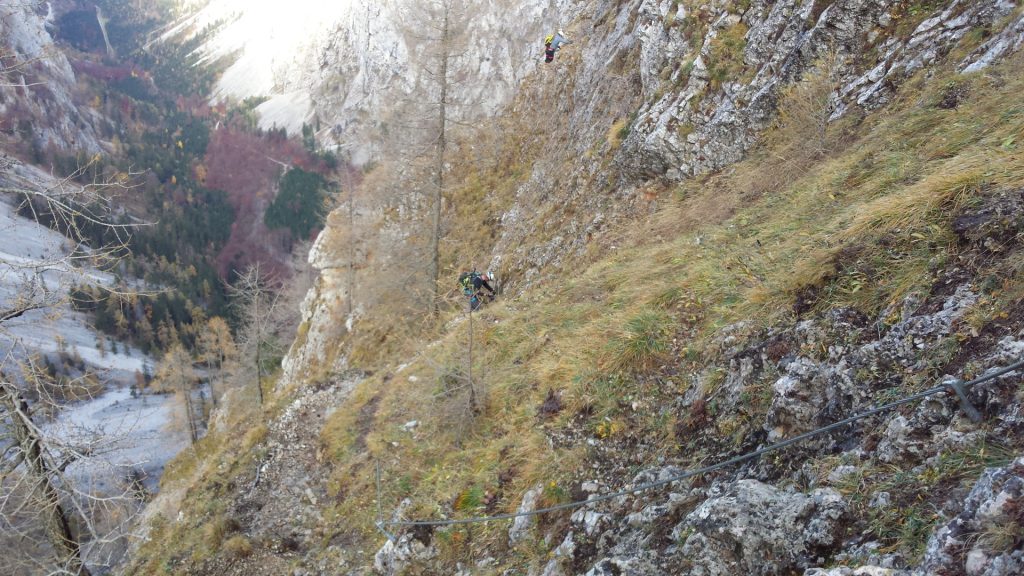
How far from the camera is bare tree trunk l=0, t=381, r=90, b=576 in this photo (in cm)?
523

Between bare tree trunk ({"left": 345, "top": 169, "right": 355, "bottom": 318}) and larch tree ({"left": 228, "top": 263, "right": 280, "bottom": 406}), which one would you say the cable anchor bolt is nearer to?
bare tree trunk ({"left": 345, "top": 169, "right": 355, "bottom": 318})

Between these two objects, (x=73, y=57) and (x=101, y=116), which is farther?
(x=73, y=57)

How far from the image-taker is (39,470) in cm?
538

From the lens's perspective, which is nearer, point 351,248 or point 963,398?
point 963,398

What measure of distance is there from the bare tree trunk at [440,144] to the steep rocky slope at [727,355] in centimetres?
238

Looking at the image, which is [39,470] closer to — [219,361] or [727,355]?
[727,355]

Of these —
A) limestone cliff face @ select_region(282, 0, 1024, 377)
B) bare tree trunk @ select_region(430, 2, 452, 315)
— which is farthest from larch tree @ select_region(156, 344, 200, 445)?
bare tree trunk @ select_region(430, 2, 452, 315)

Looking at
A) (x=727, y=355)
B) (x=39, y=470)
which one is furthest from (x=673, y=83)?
(x=39, y=470)

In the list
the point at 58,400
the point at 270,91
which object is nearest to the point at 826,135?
the point at 58,400

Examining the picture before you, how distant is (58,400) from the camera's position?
5727mm

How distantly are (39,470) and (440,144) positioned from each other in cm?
1068

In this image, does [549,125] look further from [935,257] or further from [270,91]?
[270,91]

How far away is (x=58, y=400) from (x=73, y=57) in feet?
643

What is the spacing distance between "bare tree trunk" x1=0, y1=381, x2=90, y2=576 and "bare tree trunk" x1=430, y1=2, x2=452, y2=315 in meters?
9.82
